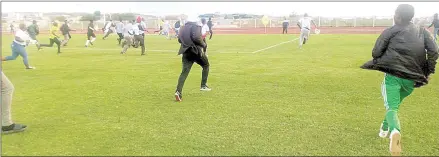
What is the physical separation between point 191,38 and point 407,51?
4.14m

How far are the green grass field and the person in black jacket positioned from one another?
0.69m

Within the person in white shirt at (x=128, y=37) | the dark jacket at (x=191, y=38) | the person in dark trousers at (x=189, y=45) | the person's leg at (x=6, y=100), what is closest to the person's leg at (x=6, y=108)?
the person's leg at (x=6, y=100)

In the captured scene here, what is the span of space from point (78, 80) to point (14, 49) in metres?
3.67

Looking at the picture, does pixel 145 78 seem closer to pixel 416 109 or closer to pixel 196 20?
pixel 196 20

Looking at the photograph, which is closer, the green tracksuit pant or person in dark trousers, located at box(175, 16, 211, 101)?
the green tracksuit pant

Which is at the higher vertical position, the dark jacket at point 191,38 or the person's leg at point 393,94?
the dark jacket at point 191,38

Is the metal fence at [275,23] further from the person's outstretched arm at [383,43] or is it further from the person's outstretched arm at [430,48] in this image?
the person's outstretched arm at [430,48]

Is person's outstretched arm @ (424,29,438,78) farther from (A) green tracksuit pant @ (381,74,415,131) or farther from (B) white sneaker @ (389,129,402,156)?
(B) white sneaker @ (389,129,402,156)

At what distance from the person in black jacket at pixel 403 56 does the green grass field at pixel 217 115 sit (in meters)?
0.69

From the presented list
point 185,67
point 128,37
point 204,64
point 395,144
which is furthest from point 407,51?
point 128,37

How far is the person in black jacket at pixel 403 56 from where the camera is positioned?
4645mm

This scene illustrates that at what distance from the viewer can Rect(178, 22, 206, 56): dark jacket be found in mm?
7762

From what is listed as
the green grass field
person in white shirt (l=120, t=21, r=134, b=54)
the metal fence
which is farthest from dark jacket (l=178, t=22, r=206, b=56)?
the metal fence

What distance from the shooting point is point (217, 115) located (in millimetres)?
6652
